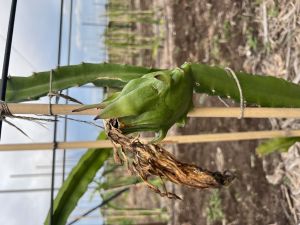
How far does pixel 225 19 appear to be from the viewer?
298 cm

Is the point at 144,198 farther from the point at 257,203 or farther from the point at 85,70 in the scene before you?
the point at 85,70

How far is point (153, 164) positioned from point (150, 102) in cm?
15

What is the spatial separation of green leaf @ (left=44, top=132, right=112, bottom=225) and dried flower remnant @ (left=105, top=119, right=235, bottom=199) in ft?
2.16

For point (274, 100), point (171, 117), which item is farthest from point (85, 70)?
point (274, 100)

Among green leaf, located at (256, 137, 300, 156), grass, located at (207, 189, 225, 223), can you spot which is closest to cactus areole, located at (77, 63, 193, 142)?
green leaf, located at (256, 137, 300, 156)

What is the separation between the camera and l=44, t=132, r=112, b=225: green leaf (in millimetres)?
1681

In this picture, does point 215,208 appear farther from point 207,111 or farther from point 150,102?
point 150,102

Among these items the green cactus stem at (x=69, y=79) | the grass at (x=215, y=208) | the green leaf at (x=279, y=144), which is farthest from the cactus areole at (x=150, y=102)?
the grass at (x=215, y=208)

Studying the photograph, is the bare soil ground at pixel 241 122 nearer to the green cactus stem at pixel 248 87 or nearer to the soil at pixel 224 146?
the soil at pixel 224 146

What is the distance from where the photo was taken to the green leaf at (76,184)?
5.51 ft

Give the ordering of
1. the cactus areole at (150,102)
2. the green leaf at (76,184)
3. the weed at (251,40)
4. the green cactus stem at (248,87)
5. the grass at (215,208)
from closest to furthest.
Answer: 1. the cactus areole at (150,102)
2. the green cactus stem at (248,87)
3. the green leaf at (76,184)
4. the weed at (251,40)
5. the grass at (215,208)

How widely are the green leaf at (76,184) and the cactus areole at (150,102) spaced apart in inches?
28.6

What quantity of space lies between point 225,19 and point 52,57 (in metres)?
1.15

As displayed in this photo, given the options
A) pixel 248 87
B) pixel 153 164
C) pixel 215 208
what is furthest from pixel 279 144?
pixel 215 208
